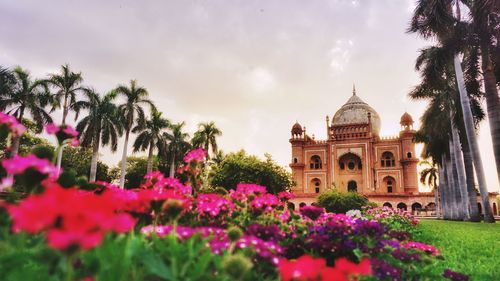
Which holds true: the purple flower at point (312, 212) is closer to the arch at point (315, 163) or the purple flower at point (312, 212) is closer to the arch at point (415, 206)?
the arch at point (415, 206)

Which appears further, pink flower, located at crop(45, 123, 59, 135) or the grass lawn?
the grass lawn

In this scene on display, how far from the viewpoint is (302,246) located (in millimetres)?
3789

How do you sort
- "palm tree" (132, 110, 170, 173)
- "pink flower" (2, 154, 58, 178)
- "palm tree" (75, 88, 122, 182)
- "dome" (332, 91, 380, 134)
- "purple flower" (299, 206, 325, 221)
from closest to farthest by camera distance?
"pink flower" (2, 154, 58, 178), "purple flower" (299, 206, 325, 221), "palm tree" (75, 88, 122, 182), "palm tree" (132, 110, 170, 173), "dome" (332, 91, 380, 134)

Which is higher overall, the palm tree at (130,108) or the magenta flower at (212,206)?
the palm tree at (130,108)

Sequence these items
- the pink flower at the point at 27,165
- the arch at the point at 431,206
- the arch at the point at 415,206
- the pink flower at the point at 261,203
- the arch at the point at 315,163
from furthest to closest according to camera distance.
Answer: the arch at the point at 315,163
the arch at the point at 415,206
the arch at the point at 431,206
the pink flower at the point at 261,203
the pink flower at the point at 27,165

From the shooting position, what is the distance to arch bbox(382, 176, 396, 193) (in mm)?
48500

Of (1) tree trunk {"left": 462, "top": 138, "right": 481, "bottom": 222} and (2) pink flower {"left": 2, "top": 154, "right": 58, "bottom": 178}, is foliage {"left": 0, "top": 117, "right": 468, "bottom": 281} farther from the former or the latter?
(1) tree trunk {"left": 462, "top": 138, "right": 481, "bottom": 222}

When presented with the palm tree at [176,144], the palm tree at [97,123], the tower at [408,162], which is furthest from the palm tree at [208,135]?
the tower at [408,162]

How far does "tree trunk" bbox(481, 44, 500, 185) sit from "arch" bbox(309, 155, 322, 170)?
117 ft

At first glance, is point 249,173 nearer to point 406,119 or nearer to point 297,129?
point 297,129

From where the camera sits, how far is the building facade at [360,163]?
46.5 metres

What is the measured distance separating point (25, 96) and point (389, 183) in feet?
142

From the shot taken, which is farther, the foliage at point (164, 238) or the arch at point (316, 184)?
the arch at point (316, 184)

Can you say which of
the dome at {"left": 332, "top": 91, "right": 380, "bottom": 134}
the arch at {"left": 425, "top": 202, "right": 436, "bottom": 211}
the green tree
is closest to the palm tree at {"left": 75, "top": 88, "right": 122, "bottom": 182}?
the green tree
